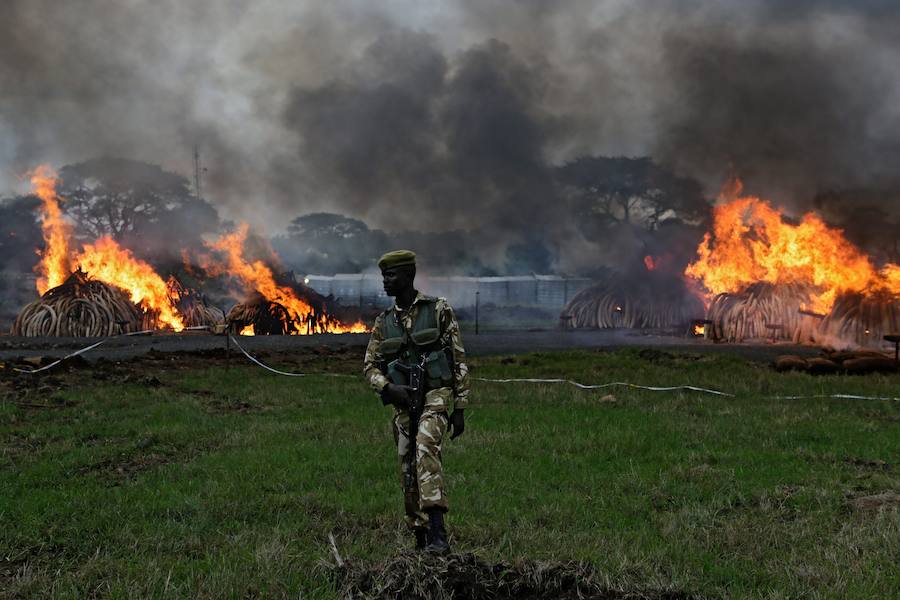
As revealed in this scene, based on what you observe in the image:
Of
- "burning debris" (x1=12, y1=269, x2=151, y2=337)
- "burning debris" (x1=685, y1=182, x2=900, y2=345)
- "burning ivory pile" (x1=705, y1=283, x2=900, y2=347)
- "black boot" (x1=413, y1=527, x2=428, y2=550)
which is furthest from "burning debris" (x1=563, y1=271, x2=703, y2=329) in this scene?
"black boot" (x1=413, y1=527, x2=428, y2=550)

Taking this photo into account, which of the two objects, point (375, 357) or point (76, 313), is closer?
point (375, 357)

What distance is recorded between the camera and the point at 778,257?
79.8ft

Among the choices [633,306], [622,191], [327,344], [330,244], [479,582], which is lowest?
[479,582]

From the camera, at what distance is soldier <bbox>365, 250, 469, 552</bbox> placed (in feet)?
15.8

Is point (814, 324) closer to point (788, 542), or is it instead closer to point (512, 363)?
point (512, 363)

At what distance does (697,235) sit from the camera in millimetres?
32250

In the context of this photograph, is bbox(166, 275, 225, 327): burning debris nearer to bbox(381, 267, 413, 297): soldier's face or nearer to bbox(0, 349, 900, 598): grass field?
bbox(0, 349, 900, 598): grass field

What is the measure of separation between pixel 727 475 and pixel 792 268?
1900cm

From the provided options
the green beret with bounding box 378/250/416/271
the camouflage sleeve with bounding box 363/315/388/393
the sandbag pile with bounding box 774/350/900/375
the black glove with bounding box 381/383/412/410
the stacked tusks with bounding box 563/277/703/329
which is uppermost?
the stacked tusks with bounding box 563/277/703/329

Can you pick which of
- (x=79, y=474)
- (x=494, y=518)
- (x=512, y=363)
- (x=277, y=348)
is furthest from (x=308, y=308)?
(x=494, y=518)

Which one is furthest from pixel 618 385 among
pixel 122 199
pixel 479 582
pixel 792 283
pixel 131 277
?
pixel 122 199

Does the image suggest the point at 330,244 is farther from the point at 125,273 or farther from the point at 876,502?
the point at 876,502

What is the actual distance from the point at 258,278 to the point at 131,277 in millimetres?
A: 4936

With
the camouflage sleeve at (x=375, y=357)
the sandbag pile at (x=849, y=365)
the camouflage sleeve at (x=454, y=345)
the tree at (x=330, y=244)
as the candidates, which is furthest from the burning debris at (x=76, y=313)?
the tree at (x=330, y=244)
